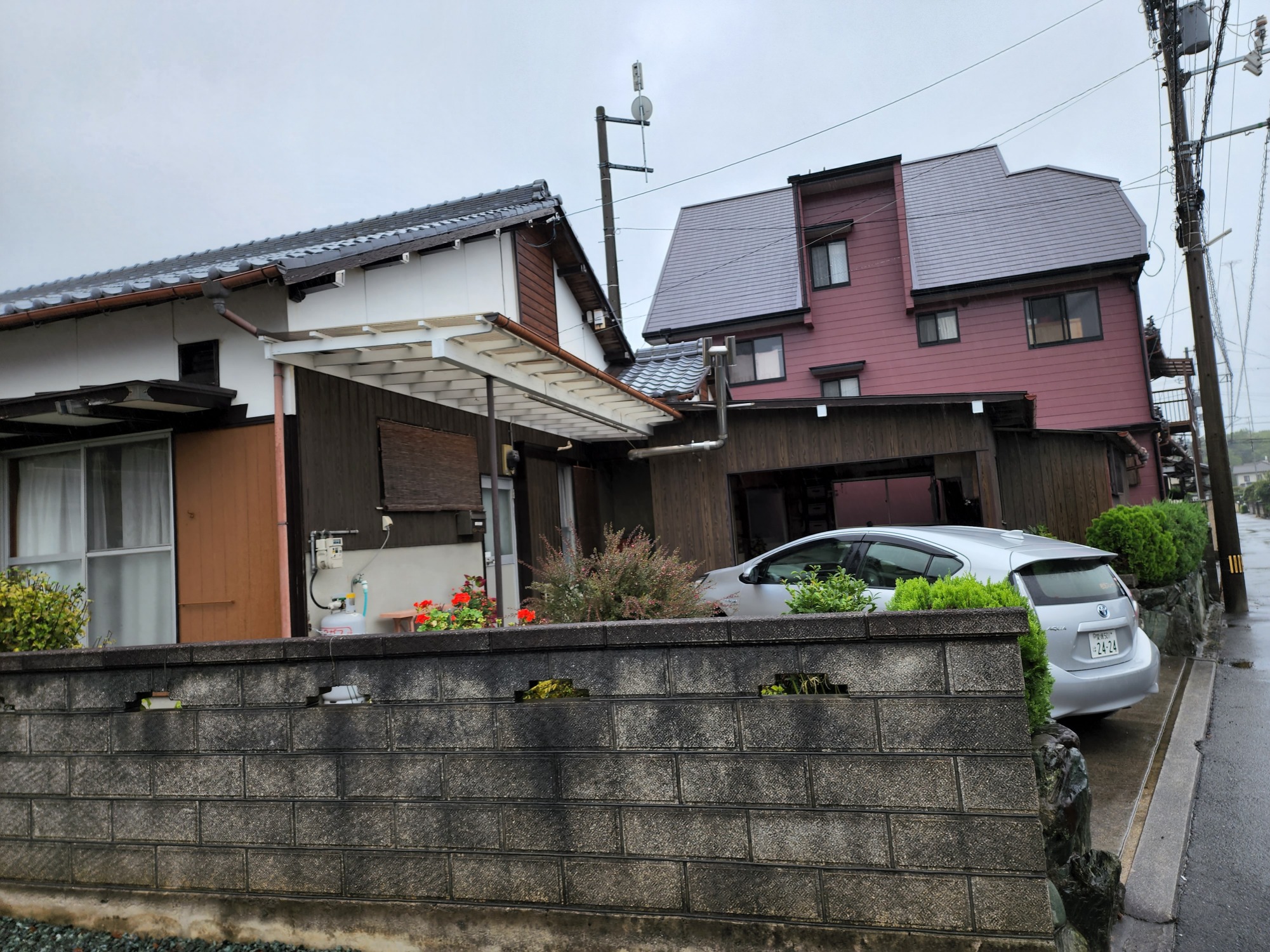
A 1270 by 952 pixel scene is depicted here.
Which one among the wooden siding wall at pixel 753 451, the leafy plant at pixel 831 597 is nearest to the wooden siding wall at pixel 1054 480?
the wooden siding wall at pixel 753 451

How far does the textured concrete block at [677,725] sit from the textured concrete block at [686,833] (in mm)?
234

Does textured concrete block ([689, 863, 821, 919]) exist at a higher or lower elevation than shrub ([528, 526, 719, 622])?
lower

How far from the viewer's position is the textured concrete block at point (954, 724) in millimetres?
2693

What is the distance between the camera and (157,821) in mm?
3561

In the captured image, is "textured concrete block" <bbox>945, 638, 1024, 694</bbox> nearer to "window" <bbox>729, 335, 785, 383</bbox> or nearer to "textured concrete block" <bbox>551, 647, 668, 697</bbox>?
"textured concrete block" <bbox>551, 647, 668, 697</bbox>

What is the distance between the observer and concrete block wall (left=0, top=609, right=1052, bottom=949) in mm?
2740

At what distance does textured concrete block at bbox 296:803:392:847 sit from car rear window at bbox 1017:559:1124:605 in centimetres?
420

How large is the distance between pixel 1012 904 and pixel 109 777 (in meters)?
3.72

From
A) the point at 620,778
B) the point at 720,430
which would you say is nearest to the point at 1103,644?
the point at 620,778

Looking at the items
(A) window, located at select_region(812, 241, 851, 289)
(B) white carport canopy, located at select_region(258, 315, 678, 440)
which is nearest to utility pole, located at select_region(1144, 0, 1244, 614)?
(A) window, located at select_region(812, 241, 851, 289)

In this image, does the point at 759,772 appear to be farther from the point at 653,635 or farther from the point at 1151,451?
the point at 1151,451

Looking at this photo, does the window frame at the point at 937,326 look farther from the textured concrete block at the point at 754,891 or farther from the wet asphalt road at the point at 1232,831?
the textured concrete block at the point at 754,891

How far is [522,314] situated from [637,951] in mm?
7174

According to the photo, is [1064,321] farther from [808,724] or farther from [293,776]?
[293,776]
